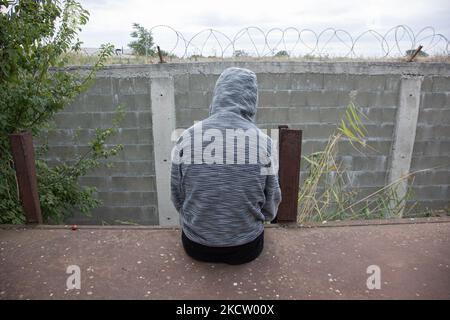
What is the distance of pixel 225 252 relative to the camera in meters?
1.75

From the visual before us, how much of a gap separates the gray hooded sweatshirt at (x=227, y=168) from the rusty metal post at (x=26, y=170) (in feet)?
3.49

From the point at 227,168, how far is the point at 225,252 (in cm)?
47

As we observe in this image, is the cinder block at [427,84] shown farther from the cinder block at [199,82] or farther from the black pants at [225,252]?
the black pants at [225,252]

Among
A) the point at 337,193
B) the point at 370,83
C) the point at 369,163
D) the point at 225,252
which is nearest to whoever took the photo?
the point at 225,252

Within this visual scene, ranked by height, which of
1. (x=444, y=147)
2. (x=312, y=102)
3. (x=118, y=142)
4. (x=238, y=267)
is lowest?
(x=238, y=267)

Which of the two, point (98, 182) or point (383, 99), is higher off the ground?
point (383, 99)

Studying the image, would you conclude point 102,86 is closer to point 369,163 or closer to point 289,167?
point 289,167

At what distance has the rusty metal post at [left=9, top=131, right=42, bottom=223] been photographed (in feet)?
6.79

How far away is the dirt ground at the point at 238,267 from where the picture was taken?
1589mm

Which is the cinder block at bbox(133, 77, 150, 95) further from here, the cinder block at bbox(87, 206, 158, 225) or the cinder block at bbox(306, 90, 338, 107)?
the cinder block at bbox(306, 90, 338, 107)

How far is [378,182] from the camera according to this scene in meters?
4.30

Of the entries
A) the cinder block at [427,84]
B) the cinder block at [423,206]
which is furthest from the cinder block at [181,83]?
the cinder block at [423,206]

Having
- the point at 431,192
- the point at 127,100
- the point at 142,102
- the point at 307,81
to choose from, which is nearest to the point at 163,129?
the point at 142,102
